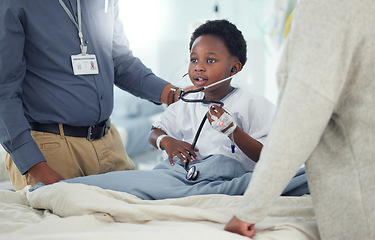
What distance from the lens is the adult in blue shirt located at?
149 cm

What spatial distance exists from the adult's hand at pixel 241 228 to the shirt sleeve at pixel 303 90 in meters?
0.11

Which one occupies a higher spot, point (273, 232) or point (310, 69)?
point (310, 69)

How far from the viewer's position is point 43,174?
1479 mm

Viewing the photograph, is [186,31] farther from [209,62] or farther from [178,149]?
[178,149]

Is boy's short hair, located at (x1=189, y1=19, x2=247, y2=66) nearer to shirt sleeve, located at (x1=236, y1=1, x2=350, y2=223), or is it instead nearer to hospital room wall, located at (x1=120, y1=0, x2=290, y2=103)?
shirt sleeve, located at (x1=236, y1=1, x2=350, y2=223)

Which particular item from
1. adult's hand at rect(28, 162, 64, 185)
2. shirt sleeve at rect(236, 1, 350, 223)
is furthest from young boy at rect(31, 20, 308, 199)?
shirt sleeve at rect(236, 1, 350, 223)

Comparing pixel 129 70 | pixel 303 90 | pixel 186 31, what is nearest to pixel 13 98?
pixel 129 70

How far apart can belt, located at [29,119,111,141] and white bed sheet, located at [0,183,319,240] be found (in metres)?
0.46

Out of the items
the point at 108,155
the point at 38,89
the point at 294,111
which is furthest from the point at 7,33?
the point at 294,111

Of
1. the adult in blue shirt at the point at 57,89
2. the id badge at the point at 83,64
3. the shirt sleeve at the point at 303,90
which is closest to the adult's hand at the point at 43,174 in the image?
the adult in blue shirt at the point at 57,89

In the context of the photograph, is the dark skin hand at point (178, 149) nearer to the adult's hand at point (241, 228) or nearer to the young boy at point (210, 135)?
the young boy at point (210, 135)

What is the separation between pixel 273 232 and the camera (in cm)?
95

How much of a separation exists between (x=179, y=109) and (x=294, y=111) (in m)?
0.98

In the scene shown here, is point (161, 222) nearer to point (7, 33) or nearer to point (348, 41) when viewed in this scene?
point (348, 41)
